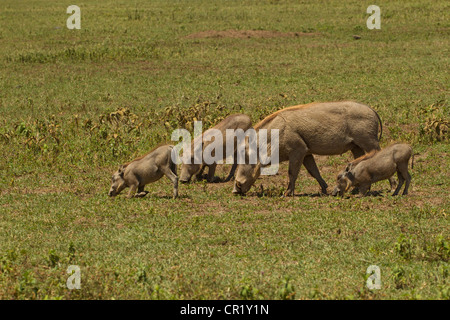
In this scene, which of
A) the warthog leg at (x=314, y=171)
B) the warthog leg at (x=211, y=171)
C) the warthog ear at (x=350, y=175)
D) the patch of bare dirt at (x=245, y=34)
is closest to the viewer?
the warthog ear at (x=350, y=175)

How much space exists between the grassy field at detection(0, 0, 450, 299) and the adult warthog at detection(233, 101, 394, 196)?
0.47 meters

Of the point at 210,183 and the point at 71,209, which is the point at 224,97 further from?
the point at 71,209

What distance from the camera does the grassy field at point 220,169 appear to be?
827 cm

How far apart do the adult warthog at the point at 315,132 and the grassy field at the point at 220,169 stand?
0.47 metres

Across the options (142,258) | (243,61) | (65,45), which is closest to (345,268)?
(142,258)

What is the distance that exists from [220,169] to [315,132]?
2.73 m

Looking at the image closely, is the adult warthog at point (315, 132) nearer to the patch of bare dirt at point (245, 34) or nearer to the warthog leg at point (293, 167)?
the warthog leg at point (293, 167)

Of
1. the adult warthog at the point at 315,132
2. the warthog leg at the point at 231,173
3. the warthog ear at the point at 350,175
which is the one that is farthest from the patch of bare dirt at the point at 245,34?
the warthog ear at the point at 350,175

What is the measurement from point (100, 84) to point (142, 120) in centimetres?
536

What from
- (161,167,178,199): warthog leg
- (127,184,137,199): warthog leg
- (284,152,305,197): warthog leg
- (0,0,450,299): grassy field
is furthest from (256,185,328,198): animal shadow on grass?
(127,184,137,199): warthog leg

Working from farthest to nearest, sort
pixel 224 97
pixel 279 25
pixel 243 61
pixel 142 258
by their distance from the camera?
pixel 279 25 → pixel 243 61 → pixel 224 97 → pixel 142 258

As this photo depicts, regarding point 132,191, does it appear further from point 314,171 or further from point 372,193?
point 372,193

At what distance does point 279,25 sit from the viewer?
30719 millimetres

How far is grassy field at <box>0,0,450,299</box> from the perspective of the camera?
8273 mm
